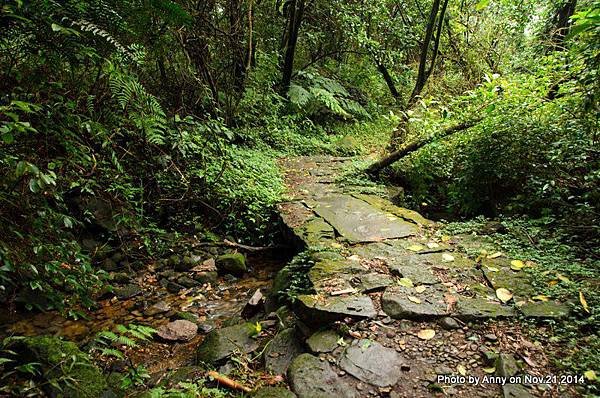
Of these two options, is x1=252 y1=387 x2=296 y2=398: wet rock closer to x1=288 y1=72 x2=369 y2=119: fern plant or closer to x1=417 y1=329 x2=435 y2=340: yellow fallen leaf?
x1=417 y1=329 x2=435 y2=340: yellow fallen leaf

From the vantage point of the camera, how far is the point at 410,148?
5699 mm

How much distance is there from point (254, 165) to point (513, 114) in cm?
366

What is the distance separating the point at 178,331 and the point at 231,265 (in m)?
1.22

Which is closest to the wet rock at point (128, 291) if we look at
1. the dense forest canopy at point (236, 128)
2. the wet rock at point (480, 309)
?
the dense forest canopy at point (236, 128)

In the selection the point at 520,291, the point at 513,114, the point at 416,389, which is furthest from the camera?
the point at 513,114

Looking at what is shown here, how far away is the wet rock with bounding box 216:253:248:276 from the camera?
457 cm

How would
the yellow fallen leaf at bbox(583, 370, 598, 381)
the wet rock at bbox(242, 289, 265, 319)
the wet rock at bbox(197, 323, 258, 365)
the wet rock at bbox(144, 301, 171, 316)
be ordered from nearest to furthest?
the yellow fallen leaf at bbox(583, 370, 598, 381)
the wet rock at bbox(197, 323, 258, 365)
the wet rock at bbox(242, 289, 265, 319)
the wet rock at bbox(144, 301, 171, 316)

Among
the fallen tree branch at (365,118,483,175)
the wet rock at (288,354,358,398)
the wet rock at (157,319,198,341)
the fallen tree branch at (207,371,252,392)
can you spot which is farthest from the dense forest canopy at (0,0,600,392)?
the wet rock at (288,354,358,398)

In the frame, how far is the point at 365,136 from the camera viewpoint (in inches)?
388

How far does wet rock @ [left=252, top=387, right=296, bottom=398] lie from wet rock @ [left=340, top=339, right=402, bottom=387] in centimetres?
37

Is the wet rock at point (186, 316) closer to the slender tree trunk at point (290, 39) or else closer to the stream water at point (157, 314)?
the stream water at point (157, 314)

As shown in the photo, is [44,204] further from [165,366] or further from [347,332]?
[347,332]

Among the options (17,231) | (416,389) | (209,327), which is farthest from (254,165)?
(416,389)

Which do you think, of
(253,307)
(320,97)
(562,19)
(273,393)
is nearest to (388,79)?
(320,97)
